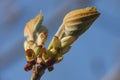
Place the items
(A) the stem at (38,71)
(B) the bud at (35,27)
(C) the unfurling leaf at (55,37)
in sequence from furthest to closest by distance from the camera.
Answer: (B) the bud at (35,27) → (C) the unfurling leaf at (55,37) → (A) the stem at (38,71)

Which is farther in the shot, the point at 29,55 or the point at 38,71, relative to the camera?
the point at 29,55

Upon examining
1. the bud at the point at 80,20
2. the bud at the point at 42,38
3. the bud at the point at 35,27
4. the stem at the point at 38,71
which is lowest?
the stem at the point at 38,71

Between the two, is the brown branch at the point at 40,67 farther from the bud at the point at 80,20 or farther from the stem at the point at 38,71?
the bud at the point at 80,20

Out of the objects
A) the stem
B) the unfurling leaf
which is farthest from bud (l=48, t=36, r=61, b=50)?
the stem

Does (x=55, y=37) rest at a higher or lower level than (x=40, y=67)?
higher

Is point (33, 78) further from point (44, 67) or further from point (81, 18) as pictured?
point (81, 18)

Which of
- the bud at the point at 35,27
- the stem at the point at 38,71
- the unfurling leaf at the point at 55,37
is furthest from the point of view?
the bud at the point at 35,27

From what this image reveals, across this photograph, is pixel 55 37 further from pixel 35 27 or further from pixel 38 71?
pixel 38 71

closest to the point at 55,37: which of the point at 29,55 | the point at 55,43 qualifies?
the point at 55,43

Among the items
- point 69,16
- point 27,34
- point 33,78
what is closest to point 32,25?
point 27,34

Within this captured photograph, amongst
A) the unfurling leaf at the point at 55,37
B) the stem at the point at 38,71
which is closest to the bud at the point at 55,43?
the unfurling leaf at the point at 55,37

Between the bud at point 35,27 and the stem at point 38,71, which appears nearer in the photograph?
the stem at point 38,71
